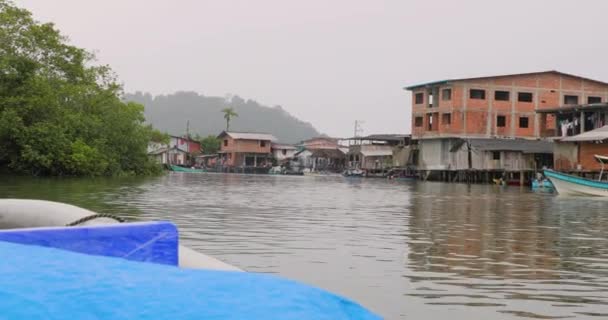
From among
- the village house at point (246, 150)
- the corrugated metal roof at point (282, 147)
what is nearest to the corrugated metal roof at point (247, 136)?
the village house at point (246, 150)

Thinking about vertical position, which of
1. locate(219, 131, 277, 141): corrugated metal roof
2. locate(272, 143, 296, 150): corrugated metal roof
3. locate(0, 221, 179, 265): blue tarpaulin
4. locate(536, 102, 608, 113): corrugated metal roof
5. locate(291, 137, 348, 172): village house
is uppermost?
locate(536, 102, 608, 113): corrugated metal roof

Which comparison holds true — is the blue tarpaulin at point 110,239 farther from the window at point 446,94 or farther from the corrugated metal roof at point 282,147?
the corrugated metal roof at point 282,147

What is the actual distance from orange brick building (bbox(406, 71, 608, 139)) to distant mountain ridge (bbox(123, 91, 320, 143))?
322 feet

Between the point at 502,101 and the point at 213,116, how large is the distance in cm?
12156

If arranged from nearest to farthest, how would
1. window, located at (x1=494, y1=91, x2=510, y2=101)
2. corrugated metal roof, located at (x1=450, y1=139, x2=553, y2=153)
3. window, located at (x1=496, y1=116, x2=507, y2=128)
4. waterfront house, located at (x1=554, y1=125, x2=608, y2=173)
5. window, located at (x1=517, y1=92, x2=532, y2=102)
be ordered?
waterfront house, located at (x1=554, y1=125, x2=608, y2=173)
corrugated metal roof, located at (x1=450, y1=139, x2=553, y2=153)
window, located at (x1=496, y1=116, x2=507, y2=128)
window, located at (x1=494, y1=91, x2=510, y2=101)
window, located at (x1=517, y1=92, x2=532, y2=102)

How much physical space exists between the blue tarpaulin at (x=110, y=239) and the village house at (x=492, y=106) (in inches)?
1932

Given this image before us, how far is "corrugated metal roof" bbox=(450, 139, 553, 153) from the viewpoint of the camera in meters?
49.3

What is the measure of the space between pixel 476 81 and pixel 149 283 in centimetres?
5365

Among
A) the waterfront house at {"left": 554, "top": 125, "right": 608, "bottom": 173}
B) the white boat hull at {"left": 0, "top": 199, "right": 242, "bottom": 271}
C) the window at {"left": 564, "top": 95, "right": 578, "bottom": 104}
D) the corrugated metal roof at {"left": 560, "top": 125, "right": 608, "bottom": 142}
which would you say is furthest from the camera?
the window at {"left": 564, "top": 95, "right": 578, "bottom": 104}

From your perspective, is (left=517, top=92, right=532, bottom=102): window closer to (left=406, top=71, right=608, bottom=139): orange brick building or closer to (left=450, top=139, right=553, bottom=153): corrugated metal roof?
(left=406, top=71, right=608, bottom=139): orange brick building

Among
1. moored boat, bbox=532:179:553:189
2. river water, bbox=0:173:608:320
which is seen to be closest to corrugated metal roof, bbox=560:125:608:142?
moored boat, bbox=532:179:553:189

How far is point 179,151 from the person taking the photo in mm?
90875

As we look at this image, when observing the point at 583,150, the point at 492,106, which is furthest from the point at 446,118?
the point at 583,150

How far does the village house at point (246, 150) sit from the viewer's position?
273 ft
